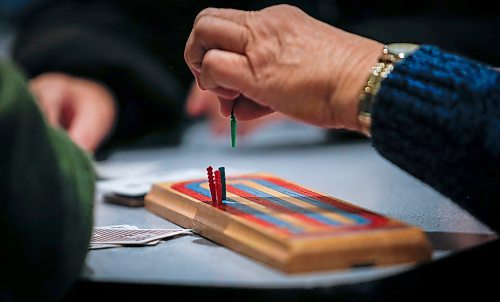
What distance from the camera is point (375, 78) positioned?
0.70m

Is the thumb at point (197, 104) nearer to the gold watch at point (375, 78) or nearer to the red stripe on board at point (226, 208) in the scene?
the red stripe on board at point (226, 208)

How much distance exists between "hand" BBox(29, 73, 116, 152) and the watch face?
23.5 inches

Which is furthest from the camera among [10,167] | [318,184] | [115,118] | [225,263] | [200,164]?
[115,118]

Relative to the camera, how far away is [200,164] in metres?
1.14

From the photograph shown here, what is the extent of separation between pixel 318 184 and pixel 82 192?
15.2 inches

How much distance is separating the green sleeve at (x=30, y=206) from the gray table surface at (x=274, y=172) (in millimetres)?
58

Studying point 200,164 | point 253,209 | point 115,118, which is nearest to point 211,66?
point 253,209

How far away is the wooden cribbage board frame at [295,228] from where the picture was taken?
0.60 m

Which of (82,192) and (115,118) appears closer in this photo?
(82,192)

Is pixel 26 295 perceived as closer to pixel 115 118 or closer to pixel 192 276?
pixel 192 276

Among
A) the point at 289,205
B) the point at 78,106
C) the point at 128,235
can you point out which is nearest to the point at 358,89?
the point at 289,205

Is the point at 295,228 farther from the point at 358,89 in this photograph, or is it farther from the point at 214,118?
the point at 214,118

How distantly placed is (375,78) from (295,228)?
0.15 meters

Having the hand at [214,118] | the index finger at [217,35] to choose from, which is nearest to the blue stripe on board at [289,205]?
the index finger at [217,35]
